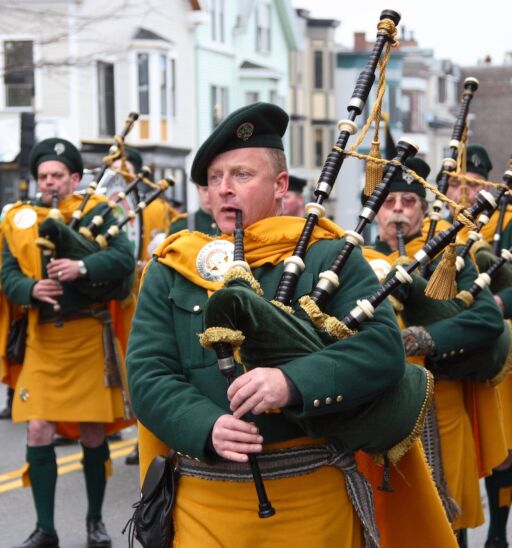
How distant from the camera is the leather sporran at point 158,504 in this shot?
379 centimetres

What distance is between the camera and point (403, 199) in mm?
6027

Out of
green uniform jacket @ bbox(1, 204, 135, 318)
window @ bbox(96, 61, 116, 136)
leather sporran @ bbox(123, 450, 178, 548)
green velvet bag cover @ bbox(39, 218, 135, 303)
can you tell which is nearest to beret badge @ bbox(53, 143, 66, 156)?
green uniform jacket @ bbox(1, 204, 135, 318)

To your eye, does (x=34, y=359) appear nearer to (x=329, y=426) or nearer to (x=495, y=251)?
(x=495, y=251)

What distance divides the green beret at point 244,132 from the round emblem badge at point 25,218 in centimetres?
353

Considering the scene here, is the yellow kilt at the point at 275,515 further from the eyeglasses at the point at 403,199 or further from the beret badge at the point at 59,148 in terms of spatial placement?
the beret badge at the point at 59,148

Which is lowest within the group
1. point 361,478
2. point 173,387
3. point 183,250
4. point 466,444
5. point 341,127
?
point 466,444

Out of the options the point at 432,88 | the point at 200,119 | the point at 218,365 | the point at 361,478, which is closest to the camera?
the point at 218,365

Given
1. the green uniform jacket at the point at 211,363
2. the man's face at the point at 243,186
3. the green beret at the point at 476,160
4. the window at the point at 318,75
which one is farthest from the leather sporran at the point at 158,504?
the window at the point at 318,75

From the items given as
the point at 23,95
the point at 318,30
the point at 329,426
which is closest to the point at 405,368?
the point at 329,426

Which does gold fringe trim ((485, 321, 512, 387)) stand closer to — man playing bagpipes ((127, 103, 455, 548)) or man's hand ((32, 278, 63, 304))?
man playing bagpipes ((127, 103, 455, 548))

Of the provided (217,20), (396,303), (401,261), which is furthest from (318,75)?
(396,303)

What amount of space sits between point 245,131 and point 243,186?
0.59 feet

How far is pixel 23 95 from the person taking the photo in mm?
32438

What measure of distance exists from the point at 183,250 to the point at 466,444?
7.80 ft
